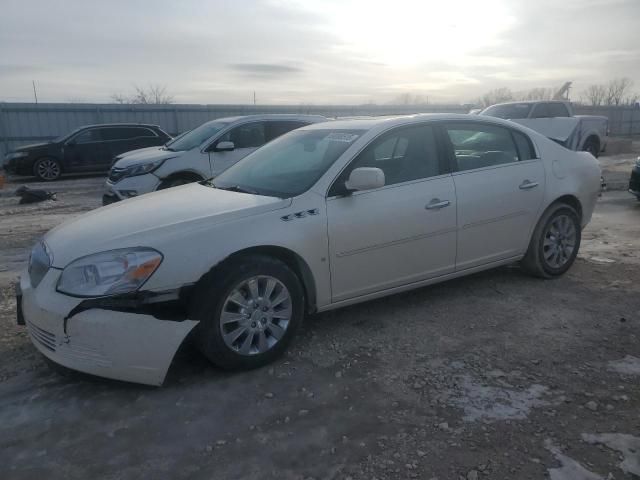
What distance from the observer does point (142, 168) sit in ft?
28.3

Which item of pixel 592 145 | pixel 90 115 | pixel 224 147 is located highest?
pixel 90 115

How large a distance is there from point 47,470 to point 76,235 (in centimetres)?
148

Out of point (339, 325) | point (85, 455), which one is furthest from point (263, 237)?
point (85, 455)

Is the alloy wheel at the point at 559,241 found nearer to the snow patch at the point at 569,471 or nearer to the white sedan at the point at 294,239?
the white sedan at the point at 294,239

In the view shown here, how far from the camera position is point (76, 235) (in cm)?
358

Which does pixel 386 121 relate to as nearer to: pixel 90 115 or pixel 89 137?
pixel 89 137

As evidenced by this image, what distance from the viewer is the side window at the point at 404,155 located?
13.9ft

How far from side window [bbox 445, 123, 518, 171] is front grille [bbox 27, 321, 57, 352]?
3.27 m

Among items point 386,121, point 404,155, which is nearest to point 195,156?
point 386,121

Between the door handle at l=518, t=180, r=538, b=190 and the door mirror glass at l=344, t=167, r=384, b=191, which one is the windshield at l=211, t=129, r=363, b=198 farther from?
the door handle at l=518, t=180, r=538, b=190

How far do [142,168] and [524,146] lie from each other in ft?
19.1

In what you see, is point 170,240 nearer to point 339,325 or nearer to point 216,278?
point 216,278

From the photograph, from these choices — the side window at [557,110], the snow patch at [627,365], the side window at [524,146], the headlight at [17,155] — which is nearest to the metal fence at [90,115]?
the headlight at [17,155]

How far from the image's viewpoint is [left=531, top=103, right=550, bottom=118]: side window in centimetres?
1517
